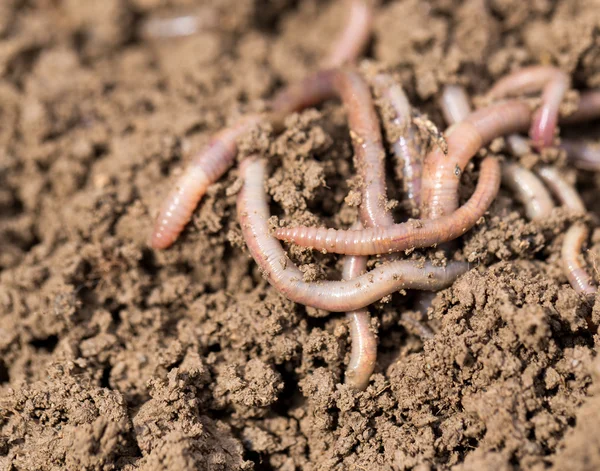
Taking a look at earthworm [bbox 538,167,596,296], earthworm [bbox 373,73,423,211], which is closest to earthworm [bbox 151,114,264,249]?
earthworm [bbox 373,73,423,211]

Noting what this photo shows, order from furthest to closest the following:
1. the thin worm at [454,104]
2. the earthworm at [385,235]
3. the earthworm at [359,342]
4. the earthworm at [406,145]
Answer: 1. the thin worm at [454,104]
2. the earthworm at [406,145]
3. the earthworm at [359,342]
4. the earthworm at [385,235]

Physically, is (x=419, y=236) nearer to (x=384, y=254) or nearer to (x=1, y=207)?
(x=384, y=254)

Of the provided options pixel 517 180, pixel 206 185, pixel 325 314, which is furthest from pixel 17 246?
pixel 517 180

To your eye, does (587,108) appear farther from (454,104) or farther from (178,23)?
(178,23)

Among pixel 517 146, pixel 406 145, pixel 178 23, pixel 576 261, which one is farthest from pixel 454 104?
pixel 178 23

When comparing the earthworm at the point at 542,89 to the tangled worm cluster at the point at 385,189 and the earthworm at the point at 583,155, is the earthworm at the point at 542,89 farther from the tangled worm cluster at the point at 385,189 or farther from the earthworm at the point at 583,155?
the earthworm at the point at 583,155

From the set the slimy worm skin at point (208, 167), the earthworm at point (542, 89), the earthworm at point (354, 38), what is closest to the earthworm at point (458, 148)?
the earthworm at point (542, 89)

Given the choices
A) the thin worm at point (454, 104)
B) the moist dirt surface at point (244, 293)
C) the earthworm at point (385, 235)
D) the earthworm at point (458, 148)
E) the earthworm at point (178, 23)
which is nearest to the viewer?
the moist dirt surface at point (244, 293)
